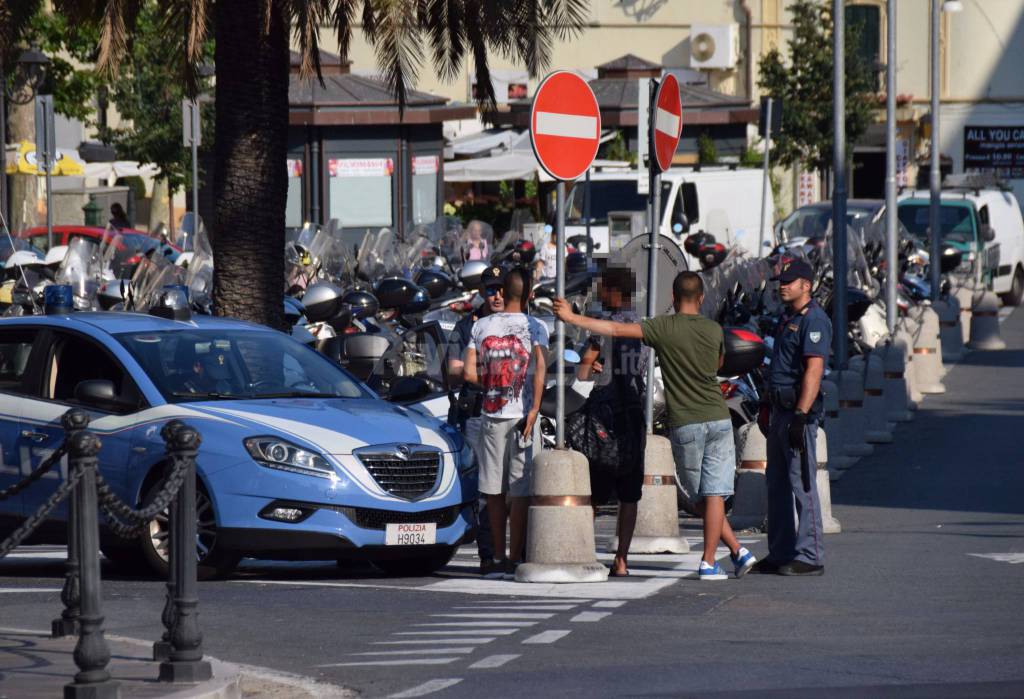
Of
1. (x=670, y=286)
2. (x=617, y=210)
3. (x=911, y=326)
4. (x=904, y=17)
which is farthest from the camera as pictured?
(x=904, y=17)

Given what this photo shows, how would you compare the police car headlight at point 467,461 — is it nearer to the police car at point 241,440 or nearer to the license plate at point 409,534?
the police car at point 241,440

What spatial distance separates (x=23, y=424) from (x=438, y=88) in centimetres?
5202

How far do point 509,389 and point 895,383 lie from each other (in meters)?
11.0

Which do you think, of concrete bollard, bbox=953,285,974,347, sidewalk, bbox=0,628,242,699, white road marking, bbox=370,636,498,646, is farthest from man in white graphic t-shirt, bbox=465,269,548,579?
concrete bollard, bbox=953,285,974,347

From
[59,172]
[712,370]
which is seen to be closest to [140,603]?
[712,370]

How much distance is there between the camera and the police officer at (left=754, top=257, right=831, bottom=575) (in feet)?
37.7

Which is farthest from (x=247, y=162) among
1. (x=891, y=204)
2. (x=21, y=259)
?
(x=891, y=204)

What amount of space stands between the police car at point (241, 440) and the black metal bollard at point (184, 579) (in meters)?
2.95

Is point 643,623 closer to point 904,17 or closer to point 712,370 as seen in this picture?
point 712,370

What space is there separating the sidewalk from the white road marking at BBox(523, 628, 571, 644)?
1.49 m

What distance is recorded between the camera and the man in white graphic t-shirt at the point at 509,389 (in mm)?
11508

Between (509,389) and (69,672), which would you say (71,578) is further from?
(509,389)

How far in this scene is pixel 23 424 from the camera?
11.9m

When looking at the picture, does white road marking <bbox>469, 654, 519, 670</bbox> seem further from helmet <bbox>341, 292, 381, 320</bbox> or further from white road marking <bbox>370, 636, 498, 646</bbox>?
helmet <bbox>341, 292, 381, 320</bbox>
